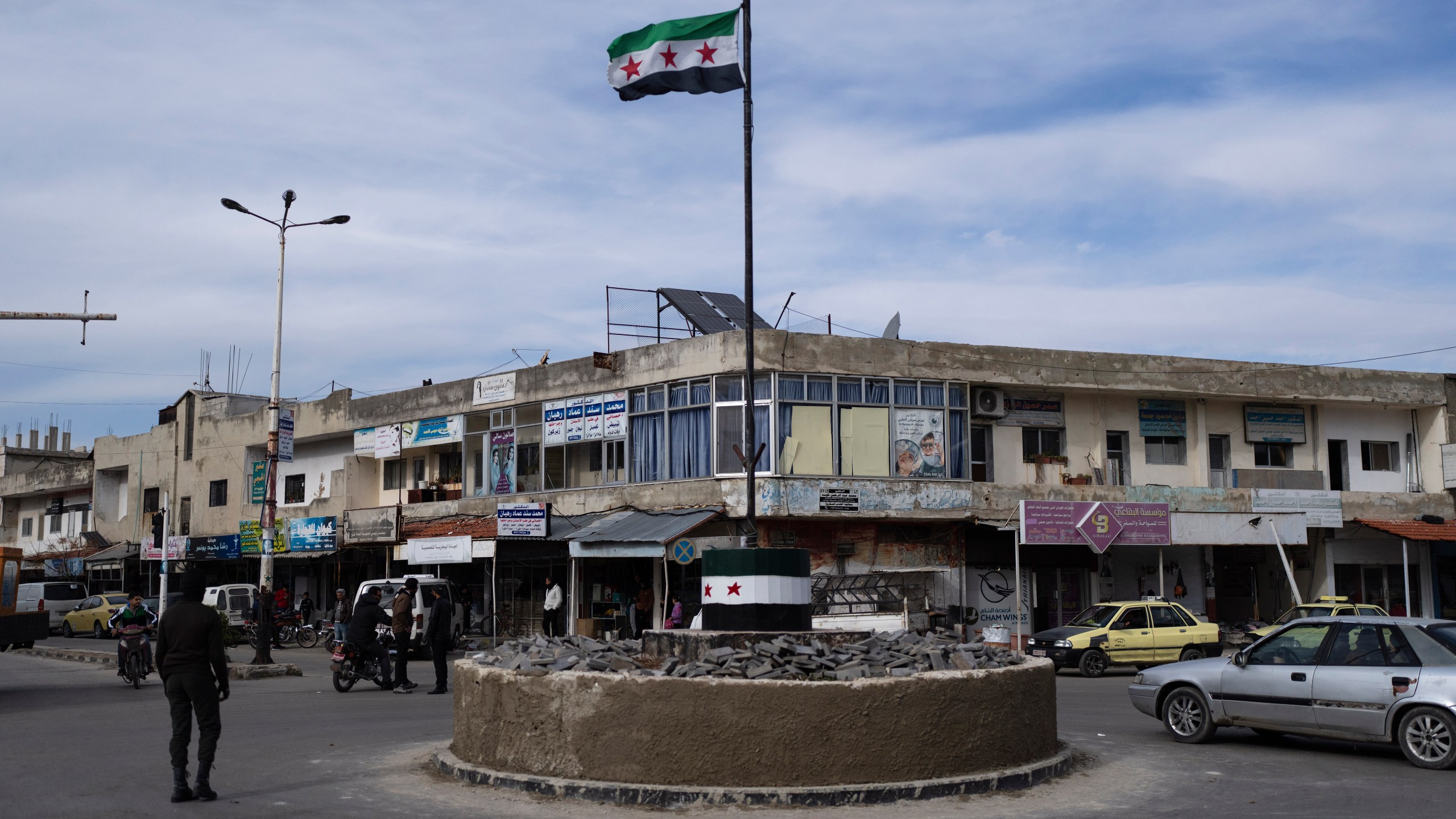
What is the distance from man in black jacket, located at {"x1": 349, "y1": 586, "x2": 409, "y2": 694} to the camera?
62.0 ft

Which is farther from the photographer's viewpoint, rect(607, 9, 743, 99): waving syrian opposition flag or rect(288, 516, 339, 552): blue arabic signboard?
rect(288, 516, 339, 552): blue arabic signboard

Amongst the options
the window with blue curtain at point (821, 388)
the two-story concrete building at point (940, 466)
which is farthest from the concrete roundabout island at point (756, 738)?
the window with blue curtain at point (821, 388)

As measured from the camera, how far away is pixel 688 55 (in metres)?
21.5

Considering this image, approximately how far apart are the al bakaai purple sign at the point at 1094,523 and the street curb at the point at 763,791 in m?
18.7

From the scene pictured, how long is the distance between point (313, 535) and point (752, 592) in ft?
97.5

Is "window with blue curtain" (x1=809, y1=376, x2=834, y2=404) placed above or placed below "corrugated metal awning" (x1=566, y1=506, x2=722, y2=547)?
above

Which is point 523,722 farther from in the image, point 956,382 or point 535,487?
point 535,487

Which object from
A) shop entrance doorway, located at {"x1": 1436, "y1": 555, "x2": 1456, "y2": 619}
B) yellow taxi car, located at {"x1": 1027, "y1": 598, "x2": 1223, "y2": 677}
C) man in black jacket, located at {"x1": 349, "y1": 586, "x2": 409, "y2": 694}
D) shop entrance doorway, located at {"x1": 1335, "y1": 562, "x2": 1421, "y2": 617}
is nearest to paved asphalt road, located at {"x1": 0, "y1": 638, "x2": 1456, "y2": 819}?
man in black jacket, located at {"x1": 349, "y1": 586, "x2": 409, "y2": 694}

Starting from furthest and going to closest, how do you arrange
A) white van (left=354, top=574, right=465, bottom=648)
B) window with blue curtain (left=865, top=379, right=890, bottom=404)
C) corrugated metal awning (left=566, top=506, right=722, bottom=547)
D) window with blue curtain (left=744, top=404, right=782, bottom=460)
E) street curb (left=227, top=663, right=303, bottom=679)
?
window with blue curtain (left=865, top=379, right=890, bottom=404), window with blue curtain (left=744, top=404, right=782, bottom=460), white van (left=354, top=574, right=465, bottom=648), corrugated metal awning (left=566, top=506, right=722, bottom=547), street curb (left=227, top=663, right=303, bottom=679)

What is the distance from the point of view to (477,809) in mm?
9016

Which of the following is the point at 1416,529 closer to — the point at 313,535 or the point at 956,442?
the point at 956,442

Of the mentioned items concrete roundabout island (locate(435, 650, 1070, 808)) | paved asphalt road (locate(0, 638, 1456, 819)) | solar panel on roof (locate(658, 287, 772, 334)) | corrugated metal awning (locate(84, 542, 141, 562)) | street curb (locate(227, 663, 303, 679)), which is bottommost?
street curb (locate(227, 663, 303, 679))

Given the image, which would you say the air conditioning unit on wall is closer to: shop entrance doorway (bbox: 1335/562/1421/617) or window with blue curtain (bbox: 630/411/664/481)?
window with blue curtain (bbox: 630/411/664/481)

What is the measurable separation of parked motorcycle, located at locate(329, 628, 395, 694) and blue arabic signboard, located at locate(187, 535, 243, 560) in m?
24.3
